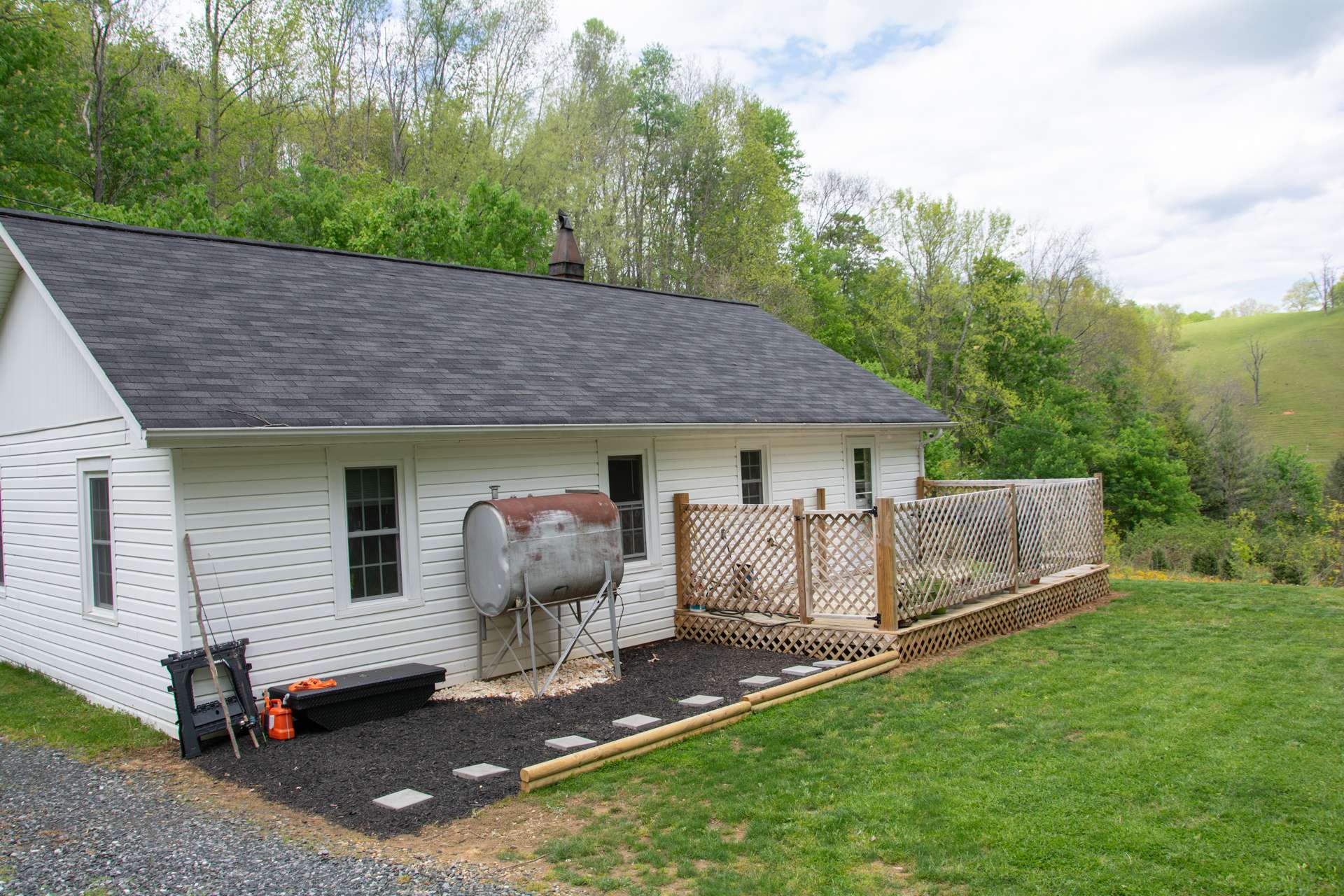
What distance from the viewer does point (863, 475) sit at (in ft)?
47.4

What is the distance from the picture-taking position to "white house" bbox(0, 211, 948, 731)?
7539 mm

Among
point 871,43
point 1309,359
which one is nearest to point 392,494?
point 871,43

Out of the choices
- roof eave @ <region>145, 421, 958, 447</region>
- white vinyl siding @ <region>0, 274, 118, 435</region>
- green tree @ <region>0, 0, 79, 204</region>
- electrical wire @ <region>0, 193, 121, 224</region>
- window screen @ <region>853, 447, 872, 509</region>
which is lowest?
window screen @ <region>853, 447, 872, 509</region>

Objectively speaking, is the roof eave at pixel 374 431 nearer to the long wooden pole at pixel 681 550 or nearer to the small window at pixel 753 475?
the small window at pixel 753 475

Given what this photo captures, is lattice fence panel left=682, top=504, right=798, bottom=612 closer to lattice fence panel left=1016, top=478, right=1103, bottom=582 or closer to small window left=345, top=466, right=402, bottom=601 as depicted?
lattice fence panel left=1016, top=478, right=1103, bottom=582

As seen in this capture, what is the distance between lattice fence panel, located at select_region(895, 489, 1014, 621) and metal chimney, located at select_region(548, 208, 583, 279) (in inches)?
314

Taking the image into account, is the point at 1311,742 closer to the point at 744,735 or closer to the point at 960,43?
the point at 744,735

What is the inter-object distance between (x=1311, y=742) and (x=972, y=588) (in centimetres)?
450

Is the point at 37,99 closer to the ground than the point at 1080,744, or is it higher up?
higher up

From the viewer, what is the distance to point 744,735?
7.06 meters

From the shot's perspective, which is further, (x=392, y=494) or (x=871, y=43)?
(x=871, y=43)

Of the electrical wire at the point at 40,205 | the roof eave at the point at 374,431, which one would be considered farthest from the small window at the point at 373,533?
the electrical wire at the point at 40,205

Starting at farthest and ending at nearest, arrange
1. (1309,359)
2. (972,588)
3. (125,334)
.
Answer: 1. (1309,359)
2. (972,588)
3. (125,334)

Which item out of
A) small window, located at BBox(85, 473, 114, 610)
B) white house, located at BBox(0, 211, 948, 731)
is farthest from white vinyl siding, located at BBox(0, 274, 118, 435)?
small window, located at BBox(85, 473, 114, 610)
